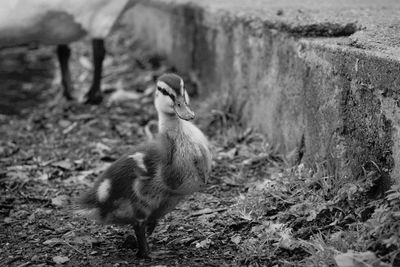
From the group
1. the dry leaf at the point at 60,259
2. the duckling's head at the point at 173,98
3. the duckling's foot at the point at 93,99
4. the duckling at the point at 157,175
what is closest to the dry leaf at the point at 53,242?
the dry leaf at the point at 60,259

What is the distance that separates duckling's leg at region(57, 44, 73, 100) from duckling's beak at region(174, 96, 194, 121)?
3617mm

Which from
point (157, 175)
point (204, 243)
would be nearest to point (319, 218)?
point (204, 243)

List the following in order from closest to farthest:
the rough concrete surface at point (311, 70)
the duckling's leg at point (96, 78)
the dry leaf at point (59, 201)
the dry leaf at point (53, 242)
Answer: the rough concrete surface at point (311, 70)
the dry leaf at point (53, 242)
the dry leaf at point (59, 201)
the duckling's leg at point (96, 78)

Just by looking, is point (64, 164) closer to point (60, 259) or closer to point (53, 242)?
point (53, 242)

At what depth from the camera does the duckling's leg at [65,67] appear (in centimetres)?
679

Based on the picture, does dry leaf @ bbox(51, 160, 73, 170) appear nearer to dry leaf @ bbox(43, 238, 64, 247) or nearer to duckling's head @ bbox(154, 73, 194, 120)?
dry leaf @ bbox(43, 238, 64, 247)

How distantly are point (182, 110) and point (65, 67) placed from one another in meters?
3.73

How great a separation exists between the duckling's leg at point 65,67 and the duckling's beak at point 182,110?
3617mm

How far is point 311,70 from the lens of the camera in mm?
4160

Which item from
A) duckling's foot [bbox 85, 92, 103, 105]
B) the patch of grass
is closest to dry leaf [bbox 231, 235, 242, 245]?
the patch of grass

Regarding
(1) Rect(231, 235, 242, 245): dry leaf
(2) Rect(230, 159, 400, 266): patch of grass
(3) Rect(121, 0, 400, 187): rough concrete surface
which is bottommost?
(1) Rect(231, 235, 242, 245): dry leaf

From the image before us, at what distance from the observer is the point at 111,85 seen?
7570mm

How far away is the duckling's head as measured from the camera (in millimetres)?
3442

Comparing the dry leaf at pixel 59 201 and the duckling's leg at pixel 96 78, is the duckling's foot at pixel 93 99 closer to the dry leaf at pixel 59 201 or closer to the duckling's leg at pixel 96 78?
the duckling's leg at pixel 96 78
